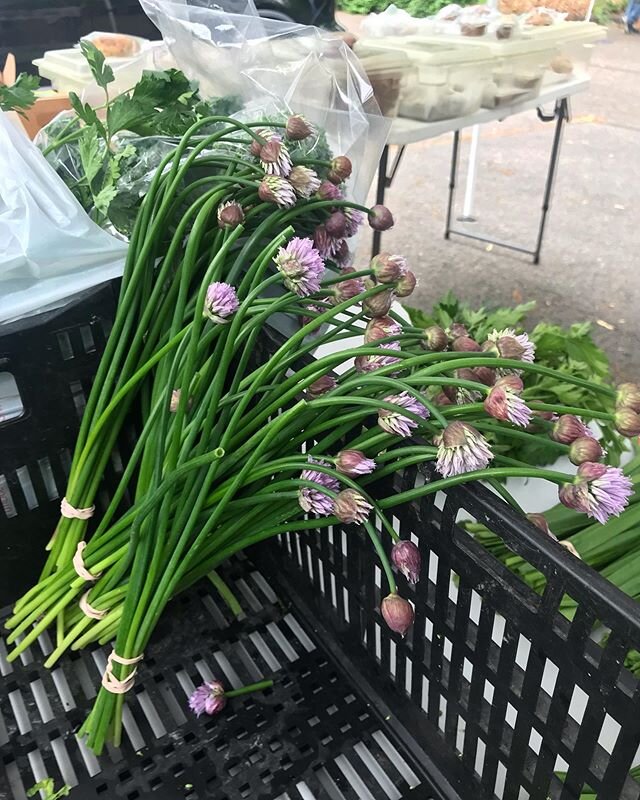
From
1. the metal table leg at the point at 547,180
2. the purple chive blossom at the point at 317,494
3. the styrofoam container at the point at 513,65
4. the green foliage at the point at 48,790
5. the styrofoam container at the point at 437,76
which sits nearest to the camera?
the purple chive blossom at the point at 317,494

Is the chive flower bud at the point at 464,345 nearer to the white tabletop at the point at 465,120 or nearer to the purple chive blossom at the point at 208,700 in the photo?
the purple chive blossom at the point at 208,700

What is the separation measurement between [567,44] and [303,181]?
A: 1.81 m

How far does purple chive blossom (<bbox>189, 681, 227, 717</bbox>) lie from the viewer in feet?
2.32

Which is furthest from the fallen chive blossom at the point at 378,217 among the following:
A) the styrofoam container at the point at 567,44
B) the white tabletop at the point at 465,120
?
the styrofoam container at the point at 567,44

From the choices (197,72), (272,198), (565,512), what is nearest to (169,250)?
(272,198)

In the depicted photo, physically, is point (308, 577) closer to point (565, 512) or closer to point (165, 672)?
point (165, 672)

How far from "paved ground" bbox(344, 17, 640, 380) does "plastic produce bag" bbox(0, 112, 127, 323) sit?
1.88 m

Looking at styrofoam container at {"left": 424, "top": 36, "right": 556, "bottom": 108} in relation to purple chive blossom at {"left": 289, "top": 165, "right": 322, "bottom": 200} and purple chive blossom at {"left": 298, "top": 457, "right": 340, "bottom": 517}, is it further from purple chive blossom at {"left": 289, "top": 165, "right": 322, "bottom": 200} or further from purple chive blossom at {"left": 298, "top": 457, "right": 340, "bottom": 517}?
purple chive blossom at {"left": 298, "top": 457, "right": 340, "bottom": 517}

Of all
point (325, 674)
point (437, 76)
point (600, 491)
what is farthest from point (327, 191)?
point (437, 76)

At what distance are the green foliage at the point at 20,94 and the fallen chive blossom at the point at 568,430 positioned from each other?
0.68 metres

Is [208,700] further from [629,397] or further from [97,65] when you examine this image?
[97,65]

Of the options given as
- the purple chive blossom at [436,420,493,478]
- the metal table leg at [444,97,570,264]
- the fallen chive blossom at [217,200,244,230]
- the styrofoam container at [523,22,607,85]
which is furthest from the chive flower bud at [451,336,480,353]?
the metal table leg at [444,97,570,264]

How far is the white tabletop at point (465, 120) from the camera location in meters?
1.82

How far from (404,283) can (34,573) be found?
555 millimetres
